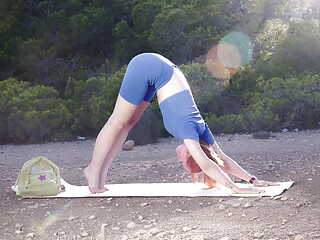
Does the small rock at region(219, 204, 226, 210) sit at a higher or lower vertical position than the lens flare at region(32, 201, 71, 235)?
higher

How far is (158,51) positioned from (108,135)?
867 centimetres

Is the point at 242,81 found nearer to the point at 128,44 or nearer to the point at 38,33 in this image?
the point at 128,44

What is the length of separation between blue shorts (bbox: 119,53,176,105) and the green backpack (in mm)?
1075

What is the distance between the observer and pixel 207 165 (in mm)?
4891

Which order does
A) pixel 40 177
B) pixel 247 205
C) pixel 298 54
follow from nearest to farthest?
pixel 40 177 < pixel 247 205 < pixel 298 54

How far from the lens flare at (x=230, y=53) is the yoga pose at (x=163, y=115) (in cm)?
733

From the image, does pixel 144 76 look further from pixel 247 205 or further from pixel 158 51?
pixel 158 51

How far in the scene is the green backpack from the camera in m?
5.79

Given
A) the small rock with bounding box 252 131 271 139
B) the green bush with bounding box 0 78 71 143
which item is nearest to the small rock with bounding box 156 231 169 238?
the small rock with bounding box 252 131 271 139

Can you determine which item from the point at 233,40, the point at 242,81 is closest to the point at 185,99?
the point at 242,81

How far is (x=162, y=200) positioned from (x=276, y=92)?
5340 mm

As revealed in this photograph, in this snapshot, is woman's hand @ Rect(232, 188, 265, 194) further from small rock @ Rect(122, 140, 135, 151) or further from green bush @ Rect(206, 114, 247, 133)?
green bush @ Rect(206, 114, 247, 133)

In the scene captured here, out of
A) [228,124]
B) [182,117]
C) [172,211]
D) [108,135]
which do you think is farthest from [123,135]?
[228,124]

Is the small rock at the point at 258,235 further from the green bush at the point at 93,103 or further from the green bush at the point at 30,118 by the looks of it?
the green bush at the point at 30,118
